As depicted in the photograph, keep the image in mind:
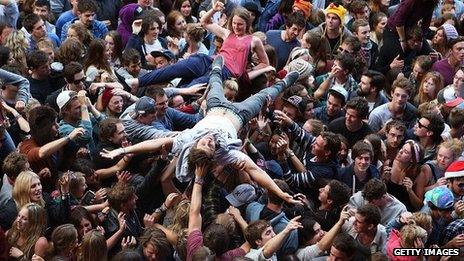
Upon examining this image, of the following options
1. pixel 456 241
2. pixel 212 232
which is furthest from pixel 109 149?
pixel 456 241

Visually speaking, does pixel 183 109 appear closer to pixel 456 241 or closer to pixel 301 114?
pixel 301 114

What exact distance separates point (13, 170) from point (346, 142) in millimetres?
2745

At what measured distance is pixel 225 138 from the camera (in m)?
8.83

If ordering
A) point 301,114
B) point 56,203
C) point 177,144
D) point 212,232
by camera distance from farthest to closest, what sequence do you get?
point 301,114
point 177,144
point 56,203
point 212,232

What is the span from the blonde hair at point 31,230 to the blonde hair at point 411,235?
246 centimetres

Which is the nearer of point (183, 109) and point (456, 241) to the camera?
point (456, 241)

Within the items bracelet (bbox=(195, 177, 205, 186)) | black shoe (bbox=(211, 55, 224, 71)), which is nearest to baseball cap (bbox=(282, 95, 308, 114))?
black shoe (bbox=(211, 55, 224, 71))

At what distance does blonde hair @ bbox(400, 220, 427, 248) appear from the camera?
8102 millimetres

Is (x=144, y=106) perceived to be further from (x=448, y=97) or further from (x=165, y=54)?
(x=448, y=97)

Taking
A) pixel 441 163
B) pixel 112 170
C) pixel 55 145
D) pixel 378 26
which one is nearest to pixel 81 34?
pixel 112 170

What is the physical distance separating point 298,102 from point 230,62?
0.71m

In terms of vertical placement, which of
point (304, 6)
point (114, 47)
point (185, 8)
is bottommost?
point (185, 8)

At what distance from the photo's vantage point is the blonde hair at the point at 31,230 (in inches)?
307

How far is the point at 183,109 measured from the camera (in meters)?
10.1
